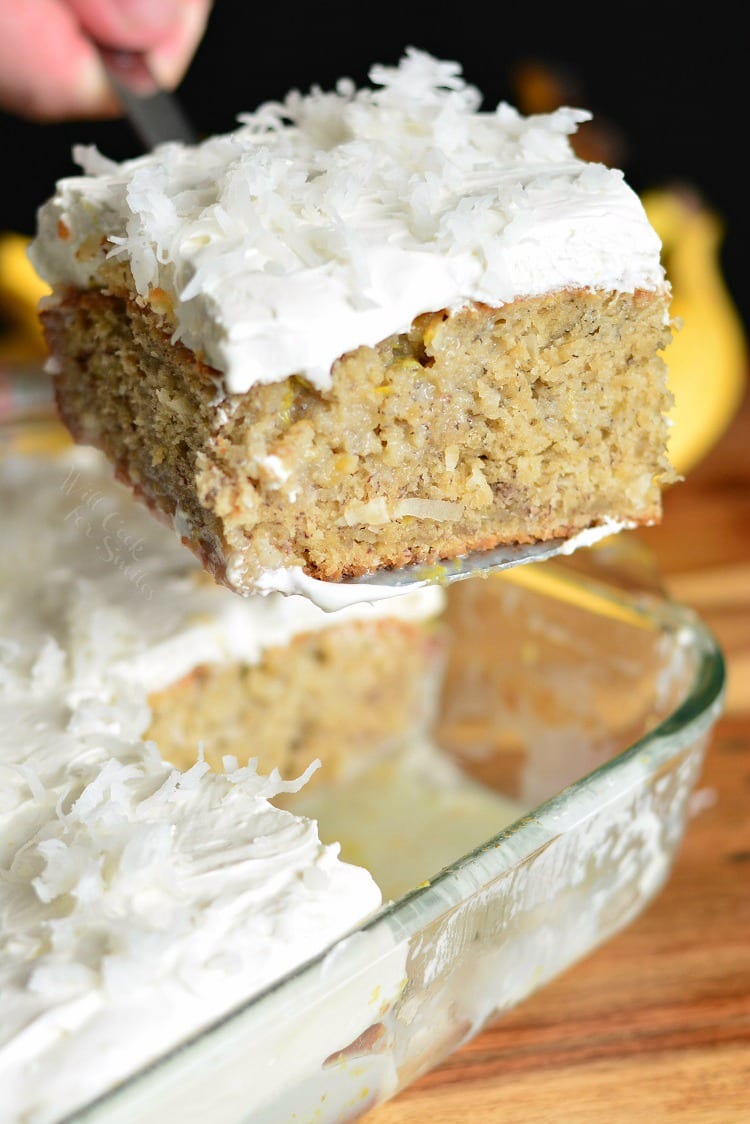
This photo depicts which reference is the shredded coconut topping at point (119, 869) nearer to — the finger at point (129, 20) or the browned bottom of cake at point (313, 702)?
the browned bottom of cake at point (313, 702)

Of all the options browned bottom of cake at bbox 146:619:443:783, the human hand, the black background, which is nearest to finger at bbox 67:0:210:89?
the human hand

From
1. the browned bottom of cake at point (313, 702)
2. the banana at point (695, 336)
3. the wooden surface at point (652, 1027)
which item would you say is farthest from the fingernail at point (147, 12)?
the wooden surface at point (652, 1027)

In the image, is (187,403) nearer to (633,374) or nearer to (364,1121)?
(633,374)

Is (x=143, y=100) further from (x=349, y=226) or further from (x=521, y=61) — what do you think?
(x=521, y=61)

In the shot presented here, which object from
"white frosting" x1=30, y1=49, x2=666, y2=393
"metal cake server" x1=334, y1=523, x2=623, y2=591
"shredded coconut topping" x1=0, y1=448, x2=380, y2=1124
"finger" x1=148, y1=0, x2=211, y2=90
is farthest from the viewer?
"finger" x1=148, y1=0, x2=211, y2=90

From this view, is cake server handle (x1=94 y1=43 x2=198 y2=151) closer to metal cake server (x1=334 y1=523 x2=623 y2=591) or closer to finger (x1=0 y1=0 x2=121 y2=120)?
finger (x1=0 y1=0 x2=121 y2=120)

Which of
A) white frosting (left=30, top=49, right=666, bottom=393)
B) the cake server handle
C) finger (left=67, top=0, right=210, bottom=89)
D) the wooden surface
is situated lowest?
the wooden surface
